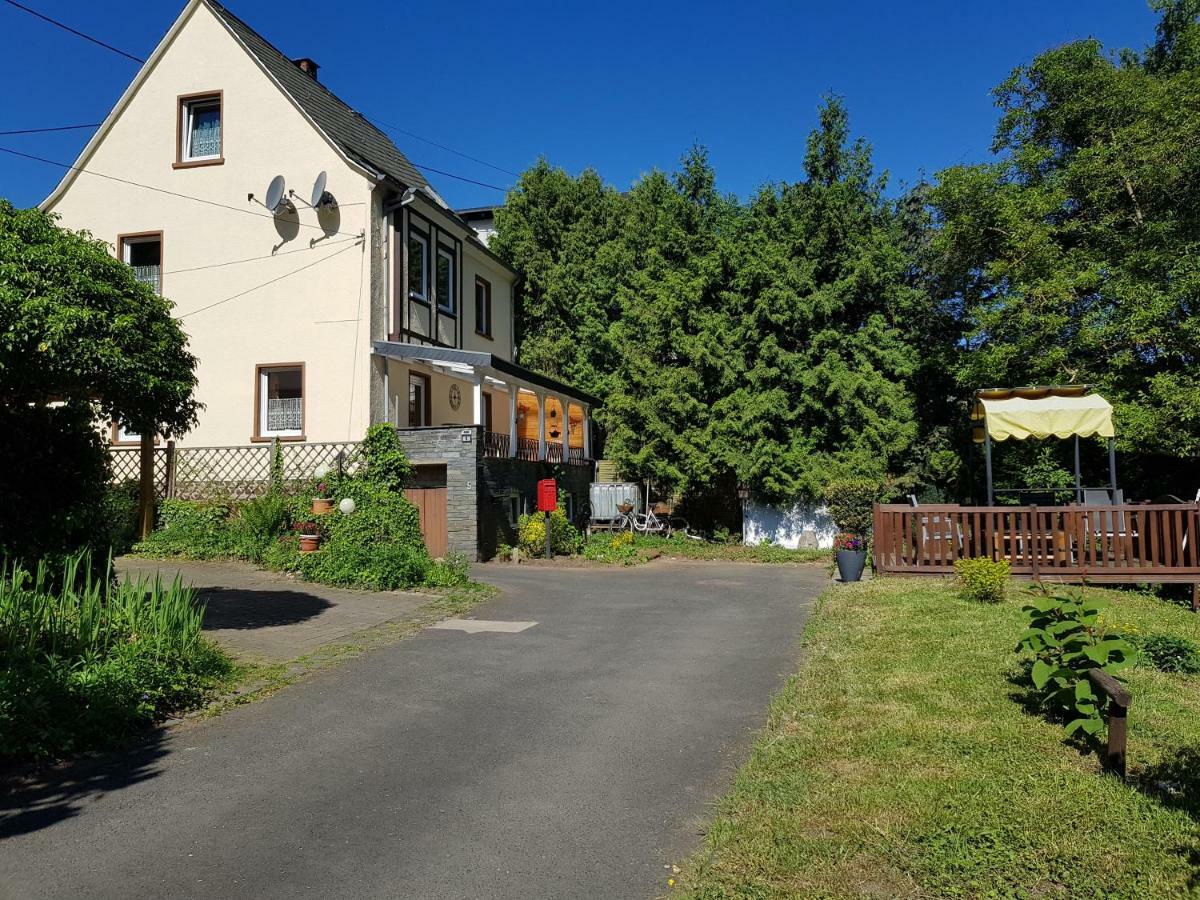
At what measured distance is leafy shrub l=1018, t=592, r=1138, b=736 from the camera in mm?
5172

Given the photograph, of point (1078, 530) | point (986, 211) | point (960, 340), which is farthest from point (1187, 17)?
point (1078, 530)

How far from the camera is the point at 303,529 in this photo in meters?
14.8

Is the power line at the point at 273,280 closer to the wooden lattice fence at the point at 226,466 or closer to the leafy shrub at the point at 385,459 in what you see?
the wooden lattice fence at the point at 226,466

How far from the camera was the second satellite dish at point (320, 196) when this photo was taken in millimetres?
17359

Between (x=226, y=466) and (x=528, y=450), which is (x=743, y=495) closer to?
(x=528, y=450)

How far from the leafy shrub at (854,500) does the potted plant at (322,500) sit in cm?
1135

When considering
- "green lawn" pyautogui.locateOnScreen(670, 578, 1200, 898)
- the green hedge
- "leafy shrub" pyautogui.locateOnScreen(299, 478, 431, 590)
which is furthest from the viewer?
the green hedge

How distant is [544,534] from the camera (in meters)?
18.2

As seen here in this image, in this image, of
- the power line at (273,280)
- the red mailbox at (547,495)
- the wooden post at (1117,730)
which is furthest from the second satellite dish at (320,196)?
the wooden post at (1117,730)

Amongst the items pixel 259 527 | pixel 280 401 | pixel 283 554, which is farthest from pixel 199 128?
pixel 283 554

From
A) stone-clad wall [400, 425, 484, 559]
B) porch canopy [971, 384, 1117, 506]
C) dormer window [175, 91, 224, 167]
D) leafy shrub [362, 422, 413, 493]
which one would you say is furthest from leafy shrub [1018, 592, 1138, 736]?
dormer window [175, 91, 224, 167]

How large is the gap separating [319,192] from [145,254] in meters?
5.23

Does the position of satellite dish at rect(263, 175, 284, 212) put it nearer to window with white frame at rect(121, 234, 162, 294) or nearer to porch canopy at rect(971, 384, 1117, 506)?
window with white frame at rect(121, 234, 162, 294)

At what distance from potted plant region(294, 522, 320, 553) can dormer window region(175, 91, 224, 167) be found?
9524 millimetres
